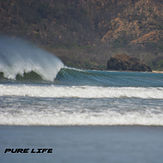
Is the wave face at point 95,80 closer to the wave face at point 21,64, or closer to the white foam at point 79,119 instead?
the wave face at point 21,64

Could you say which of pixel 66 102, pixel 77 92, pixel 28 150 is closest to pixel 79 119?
pixel 28 150

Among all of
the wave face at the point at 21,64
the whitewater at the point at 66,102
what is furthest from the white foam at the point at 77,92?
the wave face at the point at 21,64

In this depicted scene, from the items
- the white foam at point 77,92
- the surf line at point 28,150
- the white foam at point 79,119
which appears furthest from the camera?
the white foam at point 77,92

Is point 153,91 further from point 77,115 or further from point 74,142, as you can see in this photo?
point 74,142

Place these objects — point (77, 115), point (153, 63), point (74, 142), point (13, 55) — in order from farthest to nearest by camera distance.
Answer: point (153, 63)
point (13, 55)
point (77, 115)
point (74, 142)

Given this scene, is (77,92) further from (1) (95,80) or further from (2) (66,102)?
(1) (95,80)

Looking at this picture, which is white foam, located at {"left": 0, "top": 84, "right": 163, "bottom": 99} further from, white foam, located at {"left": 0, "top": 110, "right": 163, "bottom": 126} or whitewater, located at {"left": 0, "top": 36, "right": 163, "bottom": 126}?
white foam, located at {"left": 0, "top": 110, "right": 163, "bottom": 126}

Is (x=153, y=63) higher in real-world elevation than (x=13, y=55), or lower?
higher

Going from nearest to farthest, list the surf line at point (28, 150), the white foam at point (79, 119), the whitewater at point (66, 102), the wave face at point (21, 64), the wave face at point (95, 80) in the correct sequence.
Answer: the surf line at point (28, 150)
the white foam at point (79, 119)
the whitewater at point (66, 102)
the wave face at point (21, 64)
the wave face at point (95, 80)

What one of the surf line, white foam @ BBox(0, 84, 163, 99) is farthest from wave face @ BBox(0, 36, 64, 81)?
the surf line

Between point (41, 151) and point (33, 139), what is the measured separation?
70 centimetres

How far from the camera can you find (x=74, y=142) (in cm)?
487

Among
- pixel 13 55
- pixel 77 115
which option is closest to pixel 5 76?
pixel 13 55

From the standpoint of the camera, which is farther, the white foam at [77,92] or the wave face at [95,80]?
the wave face at [95,80]
